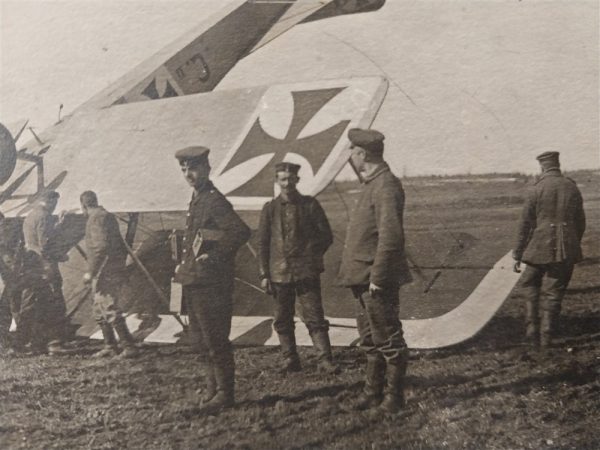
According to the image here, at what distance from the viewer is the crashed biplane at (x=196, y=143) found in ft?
9.13

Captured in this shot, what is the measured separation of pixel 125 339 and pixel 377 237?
58.4 inches

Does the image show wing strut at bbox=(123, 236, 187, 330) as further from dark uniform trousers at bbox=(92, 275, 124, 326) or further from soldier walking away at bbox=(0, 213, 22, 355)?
soldier walking away at bbox=(0, 213, 22, 355)

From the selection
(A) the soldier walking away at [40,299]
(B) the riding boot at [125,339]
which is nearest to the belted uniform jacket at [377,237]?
(B) the riding boot at [125,339]

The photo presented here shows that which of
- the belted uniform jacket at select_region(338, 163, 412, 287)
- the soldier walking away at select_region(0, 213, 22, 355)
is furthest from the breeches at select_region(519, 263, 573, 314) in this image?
the soldier walking away at select_region(0, 213, 22, 355)

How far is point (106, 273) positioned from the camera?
2.95m

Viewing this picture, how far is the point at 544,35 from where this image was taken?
9.66 ft

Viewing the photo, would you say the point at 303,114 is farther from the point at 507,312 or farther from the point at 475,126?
the point at 507,312

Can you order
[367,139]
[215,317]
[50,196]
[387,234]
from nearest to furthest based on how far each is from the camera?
[387,234], [367,139], [215,317], [50,196]

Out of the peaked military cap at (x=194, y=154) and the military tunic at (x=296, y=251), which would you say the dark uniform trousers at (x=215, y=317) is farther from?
the peaked military cap at (x=194, y=154)

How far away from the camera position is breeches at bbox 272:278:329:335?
273cm

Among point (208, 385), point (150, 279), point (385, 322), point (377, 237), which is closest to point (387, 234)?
point (377, 237)

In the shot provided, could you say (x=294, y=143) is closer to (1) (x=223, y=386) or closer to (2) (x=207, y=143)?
(2) (x=207, y=143)

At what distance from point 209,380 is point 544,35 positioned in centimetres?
260

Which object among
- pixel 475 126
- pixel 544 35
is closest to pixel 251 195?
pixel 475 126
